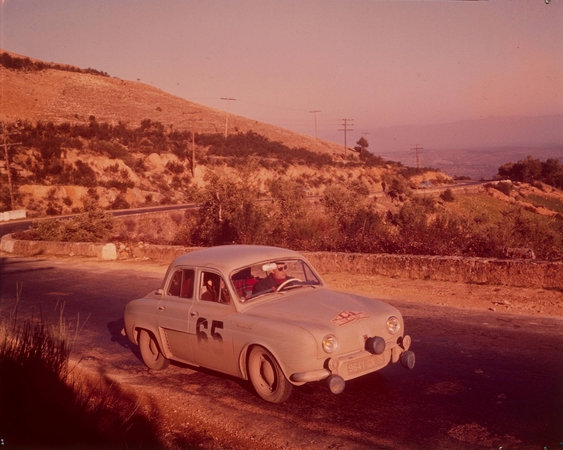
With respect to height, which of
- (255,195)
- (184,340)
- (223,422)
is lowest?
(223,422)

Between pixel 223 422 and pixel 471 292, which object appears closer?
pixel 223 422

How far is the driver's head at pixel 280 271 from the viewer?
6.72 metres

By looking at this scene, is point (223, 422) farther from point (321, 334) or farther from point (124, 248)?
point (124, 248)

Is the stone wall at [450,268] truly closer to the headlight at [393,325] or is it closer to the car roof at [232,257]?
the headlight at [393,325]

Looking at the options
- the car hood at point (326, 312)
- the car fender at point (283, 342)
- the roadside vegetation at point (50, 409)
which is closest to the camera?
the roadside vegetation at point (50, 409)

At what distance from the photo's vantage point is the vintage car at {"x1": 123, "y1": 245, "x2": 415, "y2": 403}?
5.50 m

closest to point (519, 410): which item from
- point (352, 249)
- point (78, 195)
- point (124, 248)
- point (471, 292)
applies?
point (471, 292)

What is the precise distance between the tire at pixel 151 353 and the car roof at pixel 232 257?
1.09 m

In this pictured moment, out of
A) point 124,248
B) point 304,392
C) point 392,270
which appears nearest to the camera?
point 304,392

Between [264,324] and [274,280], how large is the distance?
3.33 ft

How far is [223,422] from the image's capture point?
562 centimetres

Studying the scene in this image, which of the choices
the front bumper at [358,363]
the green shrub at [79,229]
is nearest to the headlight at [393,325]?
the front bumper at [358,363]

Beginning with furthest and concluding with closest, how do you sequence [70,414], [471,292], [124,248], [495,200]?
[495,200], [124,248], [471,292], [70,414]

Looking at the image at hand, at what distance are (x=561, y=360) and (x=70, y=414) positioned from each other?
5.32 meters
